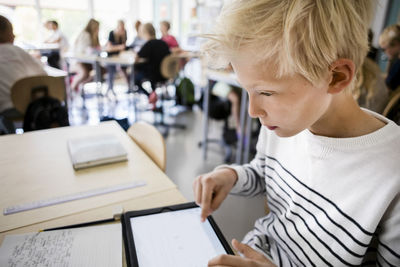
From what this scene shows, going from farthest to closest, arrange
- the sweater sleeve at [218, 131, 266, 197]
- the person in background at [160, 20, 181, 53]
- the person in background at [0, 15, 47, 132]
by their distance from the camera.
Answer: the person in background at [160, 20, 181, 53]
the person in background at [0, 15, 47, 132]
the sweater sleeve at [218, 131, 266, 197]

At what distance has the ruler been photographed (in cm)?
66

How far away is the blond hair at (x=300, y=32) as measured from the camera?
1.45ft

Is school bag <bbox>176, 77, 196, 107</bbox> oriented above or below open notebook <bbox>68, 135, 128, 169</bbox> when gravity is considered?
below

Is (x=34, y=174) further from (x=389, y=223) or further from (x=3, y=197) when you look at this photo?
(x=389, y=223)

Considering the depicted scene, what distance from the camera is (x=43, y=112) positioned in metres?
1.89

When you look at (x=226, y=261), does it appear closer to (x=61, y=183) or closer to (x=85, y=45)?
(x=61, y=183)

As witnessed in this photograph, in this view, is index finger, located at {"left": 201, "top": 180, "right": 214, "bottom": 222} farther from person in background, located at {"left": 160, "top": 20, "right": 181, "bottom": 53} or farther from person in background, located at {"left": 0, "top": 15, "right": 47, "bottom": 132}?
person in background, located at {"left": 160, "top": 20, "right": 181, "bottom": 53}

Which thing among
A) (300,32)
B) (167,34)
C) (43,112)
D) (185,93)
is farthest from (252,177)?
(167,34)

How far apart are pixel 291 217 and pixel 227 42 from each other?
470 mm

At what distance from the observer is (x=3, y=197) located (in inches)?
27.7

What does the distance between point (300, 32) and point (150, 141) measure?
2.35ft

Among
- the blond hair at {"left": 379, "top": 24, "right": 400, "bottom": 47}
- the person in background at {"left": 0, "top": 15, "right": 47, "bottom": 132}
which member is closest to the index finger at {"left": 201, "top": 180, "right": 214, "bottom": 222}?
the person in background at {"left": 0, "top": 15, "right": 47, "bottom": 132}

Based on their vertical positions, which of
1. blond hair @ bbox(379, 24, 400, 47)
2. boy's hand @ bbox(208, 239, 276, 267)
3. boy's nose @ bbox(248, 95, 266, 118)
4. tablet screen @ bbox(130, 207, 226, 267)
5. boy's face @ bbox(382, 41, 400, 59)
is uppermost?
blond hair @ bbox(379, 24, 400, 47)

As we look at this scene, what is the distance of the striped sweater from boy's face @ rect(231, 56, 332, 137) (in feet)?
0.39
